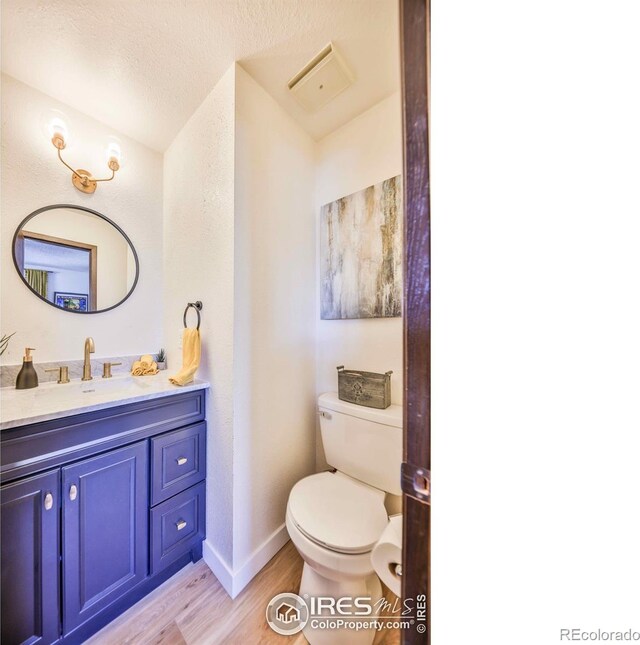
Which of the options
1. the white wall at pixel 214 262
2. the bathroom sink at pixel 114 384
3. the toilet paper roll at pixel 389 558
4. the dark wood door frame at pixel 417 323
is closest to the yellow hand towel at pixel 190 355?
the white wall at pixel 214 262

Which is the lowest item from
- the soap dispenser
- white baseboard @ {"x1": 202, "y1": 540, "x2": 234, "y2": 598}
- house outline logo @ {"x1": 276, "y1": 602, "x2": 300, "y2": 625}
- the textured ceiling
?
house outline logo @ {"x1": 276, "y1": 602, "x2": 300, "y2": 625}

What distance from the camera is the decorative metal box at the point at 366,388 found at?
3.72 ft

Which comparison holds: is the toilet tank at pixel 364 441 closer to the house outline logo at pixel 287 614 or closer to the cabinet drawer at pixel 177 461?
the house outline logo at pixel 287 614

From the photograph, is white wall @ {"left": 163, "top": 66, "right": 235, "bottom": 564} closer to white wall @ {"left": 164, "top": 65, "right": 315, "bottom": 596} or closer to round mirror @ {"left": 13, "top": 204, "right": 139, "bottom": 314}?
white wall @ {"left": 164, "top": 65, "right": 315, "bottom": 596}

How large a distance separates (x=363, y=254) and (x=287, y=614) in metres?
1.62

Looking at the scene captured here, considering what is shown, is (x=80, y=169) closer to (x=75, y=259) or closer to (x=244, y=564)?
(x=75, y=259)

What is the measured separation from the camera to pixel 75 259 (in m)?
1.31

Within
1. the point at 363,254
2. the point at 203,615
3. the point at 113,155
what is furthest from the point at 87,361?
the point at 363,254

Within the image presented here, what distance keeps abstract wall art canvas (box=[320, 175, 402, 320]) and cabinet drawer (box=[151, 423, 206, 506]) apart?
0.93 metres

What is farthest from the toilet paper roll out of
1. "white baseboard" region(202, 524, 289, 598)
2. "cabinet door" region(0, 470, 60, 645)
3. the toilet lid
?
"cabinet door" region(0, 470, 60, 645)

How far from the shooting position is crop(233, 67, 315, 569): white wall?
1080mm
